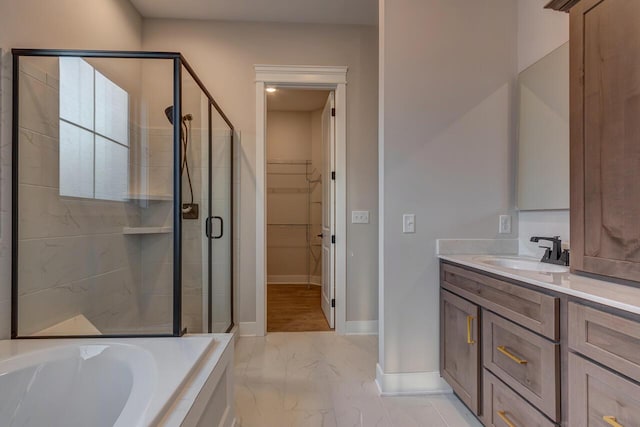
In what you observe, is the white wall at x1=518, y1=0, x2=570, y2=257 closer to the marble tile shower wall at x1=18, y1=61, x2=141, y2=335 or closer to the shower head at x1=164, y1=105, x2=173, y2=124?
the shower head at x1=164, y1=105, x2=173, y2=124

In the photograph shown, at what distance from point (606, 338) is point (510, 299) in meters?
0.44

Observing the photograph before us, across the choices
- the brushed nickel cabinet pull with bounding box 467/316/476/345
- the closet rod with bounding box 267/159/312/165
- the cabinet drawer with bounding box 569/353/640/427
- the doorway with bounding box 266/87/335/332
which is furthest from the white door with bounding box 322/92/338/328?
the cabinet drawer with bounding box 569/353/640/427

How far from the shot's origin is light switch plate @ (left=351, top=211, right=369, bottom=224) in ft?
9.72

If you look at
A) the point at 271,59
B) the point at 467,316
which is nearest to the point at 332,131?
the point at 271,59

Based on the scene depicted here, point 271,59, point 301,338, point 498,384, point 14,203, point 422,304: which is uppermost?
point 271,59

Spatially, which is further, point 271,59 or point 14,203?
point 271,59

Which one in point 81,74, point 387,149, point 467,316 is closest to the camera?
point 467,316

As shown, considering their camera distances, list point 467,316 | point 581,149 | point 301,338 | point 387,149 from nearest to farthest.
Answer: point 581,149 < point 467,316 < point 387,149 < point 301,338

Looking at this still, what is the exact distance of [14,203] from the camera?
1.58 meters

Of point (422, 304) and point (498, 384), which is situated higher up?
point (422, 304)

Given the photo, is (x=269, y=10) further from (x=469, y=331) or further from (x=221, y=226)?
(x=469, y=331)

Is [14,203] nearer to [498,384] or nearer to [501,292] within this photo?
[501,292]

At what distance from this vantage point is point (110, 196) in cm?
214

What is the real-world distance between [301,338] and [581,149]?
244cm
